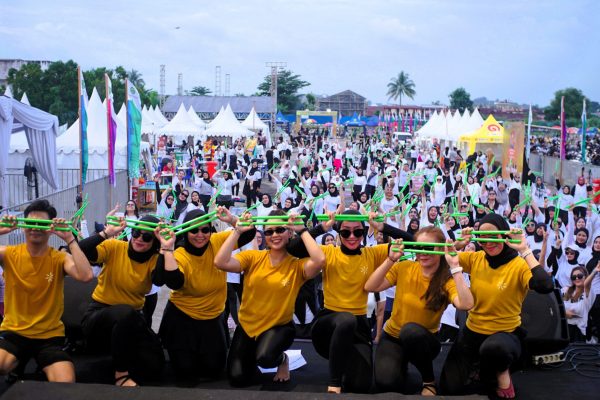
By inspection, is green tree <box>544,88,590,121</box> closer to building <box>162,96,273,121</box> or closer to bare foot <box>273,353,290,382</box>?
building <box>162,96,273,121</box>

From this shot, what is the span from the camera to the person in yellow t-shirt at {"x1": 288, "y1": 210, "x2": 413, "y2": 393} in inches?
→ 193

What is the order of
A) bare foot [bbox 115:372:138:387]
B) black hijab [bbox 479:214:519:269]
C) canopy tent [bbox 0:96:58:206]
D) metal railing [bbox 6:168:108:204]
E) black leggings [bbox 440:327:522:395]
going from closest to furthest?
black leggings [bbox 440:327:522:395] → black hijab [bbox 479:214:519:269] → bare foot [bbox 115:372:138:387] → canopy tent [bbox 0:96:58:206] → metal railing [bbox 6:168:108:204]

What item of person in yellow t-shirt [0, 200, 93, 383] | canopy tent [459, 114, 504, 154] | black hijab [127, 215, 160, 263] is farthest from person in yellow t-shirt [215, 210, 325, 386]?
canopy tent [459, 114, 504, 154]

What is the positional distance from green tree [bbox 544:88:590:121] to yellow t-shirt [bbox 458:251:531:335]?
7413 centimetres

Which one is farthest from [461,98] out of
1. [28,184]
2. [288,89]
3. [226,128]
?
[28,184]

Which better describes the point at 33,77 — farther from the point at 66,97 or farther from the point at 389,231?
the point at 389,231

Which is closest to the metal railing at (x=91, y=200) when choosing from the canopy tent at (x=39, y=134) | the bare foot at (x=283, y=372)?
the canopy tent at (x=39, y=134)

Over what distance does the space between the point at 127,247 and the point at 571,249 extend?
17.7 feet

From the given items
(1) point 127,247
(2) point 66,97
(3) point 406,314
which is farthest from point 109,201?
(2) point 66,97

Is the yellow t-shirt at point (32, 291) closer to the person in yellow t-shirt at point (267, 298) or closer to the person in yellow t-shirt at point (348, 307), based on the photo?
the person in yellow t-shirt at point (267, 298)

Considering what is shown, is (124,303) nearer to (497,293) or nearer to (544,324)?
(497,293)

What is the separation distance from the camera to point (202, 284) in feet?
17.0

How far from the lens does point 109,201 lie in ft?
48.9

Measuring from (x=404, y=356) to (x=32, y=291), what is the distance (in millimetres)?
2677
